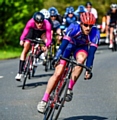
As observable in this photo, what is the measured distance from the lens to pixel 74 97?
13336mm

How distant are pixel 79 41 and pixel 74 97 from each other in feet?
9.32

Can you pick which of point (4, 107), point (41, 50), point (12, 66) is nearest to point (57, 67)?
point (4, 107)

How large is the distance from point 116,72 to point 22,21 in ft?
53.6

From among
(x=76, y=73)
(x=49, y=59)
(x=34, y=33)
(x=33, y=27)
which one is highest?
(x=76, y=73)

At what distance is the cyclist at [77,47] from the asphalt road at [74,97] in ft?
3.11

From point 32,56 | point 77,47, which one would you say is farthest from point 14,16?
point 77,47

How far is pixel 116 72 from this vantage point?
18047 millimetres

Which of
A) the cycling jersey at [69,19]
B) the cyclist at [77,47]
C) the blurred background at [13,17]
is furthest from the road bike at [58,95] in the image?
the blurred background at [13,17]

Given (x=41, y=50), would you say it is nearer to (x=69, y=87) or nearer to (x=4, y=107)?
(x=4, y=107)

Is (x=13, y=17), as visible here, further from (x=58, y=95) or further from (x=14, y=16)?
(x=58, y=95)

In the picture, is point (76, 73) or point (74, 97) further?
point (74, 97)

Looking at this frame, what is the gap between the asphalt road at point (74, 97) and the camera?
437 inches

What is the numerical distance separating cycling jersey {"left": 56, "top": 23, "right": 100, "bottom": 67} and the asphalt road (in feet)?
3.66

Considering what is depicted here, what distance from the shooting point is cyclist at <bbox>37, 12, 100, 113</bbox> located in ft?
→ 32.7
